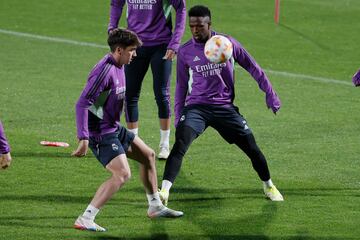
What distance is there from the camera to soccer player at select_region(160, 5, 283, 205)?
11.6 m

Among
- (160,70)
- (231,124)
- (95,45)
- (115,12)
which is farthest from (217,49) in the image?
(95,45)

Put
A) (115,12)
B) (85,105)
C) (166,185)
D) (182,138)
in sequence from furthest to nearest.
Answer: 1. (115,12)
2. (182,138)
3. (166,185)
4. (85,105)

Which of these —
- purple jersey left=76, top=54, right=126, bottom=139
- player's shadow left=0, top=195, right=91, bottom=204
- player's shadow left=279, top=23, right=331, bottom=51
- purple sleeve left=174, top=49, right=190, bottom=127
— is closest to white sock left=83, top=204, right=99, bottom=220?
purple jersey left=76, top=54, right=126, bottom=139

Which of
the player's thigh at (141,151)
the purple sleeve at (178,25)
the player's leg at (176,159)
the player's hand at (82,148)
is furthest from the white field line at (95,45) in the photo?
the player's hand at (82,148)

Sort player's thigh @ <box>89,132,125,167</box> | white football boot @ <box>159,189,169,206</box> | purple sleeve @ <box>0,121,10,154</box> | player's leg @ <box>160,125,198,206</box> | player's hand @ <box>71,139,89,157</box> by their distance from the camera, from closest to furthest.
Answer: purple sleeve @ <box>0,121,10,154</box> < player's hand @ <box>71,139,89,157</box> < player's thigh @ <box>89,132,125,167</box> < white football boot @ <box>159,189,169,206</box> < player's leg @ <box>160,125,198,206</box>

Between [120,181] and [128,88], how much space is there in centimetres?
365

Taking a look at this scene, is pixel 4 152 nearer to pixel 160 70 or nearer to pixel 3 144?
pixel 3 144

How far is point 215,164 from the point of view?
44.7 feet

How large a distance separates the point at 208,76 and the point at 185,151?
893mm

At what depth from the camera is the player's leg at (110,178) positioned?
33.8 ft

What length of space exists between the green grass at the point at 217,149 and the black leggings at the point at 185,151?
41cm

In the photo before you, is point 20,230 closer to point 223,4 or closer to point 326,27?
point 326,27

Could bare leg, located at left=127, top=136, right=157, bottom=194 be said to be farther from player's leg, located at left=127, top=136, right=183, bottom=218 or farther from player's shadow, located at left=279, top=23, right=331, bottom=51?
player's shadow, located at left=279, top=23, right=331, bottom=51

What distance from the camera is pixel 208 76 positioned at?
11.6 m
